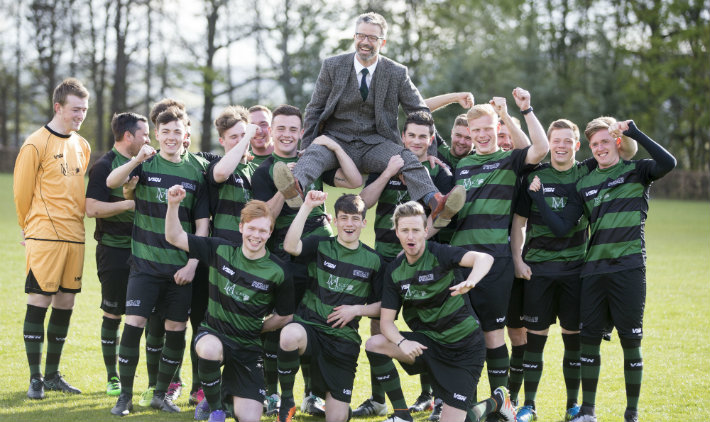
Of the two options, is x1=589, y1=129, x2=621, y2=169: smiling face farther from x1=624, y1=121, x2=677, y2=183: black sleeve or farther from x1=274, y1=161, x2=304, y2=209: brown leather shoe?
x1=274, y1=161, x2=304, y2=209: brown leather shoe

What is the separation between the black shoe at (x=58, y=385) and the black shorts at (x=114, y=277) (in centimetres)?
69

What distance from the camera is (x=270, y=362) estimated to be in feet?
19.1

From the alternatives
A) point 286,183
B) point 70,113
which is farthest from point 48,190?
point 286,183

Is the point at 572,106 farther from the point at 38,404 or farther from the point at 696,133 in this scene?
the point at 38,404

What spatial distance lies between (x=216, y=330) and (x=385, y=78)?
7.38 feet

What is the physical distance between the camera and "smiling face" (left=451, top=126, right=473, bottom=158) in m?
6.27

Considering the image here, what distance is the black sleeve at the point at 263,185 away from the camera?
226 inches

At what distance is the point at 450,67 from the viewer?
3369 cm

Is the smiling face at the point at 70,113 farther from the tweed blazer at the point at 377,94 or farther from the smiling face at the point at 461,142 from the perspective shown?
the smiling face at the point at 461,142

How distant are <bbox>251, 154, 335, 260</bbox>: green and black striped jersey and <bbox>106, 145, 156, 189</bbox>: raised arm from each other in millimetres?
814

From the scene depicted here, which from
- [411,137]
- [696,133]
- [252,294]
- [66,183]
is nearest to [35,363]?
[66,183]

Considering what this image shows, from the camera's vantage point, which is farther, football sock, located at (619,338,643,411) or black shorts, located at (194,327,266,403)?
football sock, located at (619,338,643,411)

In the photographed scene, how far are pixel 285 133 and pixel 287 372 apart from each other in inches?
70.5

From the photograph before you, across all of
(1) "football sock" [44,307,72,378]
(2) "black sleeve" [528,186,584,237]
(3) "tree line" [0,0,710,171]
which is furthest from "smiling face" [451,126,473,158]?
(3) "tree line" [0,0,710,171]
